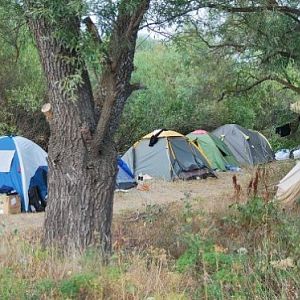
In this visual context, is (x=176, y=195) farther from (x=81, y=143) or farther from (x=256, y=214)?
(x=81, y=143)

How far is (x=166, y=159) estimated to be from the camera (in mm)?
13227

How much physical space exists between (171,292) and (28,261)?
119 cm

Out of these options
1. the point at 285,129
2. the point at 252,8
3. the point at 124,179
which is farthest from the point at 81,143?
the point at 285,129

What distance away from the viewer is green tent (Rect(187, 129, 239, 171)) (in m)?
15.0

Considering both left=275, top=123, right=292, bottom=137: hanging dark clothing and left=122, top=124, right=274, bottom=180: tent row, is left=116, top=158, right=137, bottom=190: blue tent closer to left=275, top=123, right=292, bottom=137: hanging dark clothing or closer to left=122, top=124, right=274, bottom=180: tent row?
left=122, top=124, right=274, bottom=180: tent row

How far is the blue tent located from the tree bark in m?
→ 6.51

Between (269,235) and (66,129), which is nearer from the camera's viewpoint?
(66,129)

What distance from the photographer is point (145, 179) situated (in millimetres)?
13023

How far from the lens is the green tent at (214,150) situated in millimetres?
15039

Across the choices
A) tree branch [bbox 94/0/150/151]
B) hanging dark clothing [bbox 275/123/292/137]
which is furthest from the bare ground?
tree branch [bbox 94/0/150/151]

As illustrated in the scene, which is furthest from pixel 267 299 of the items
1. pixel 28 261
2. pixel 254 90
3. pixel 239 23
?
pixel 254 90

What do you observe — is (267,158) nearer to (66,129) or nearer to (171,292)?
(66,129)

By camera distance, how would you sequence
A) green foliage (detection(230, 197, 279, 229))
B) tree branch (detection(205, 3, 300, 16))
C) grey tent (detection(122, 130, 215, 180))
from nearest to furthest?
green foliage (detection(230, 197, 279, 229)), tree branch (detection(205, 3, 300, 16)), grey tent (detection(122, 130, 215, 180))

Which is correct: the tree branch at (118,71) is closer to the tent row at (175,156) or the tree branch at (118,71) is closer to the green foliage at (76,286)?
the green foliage at (76,286)
